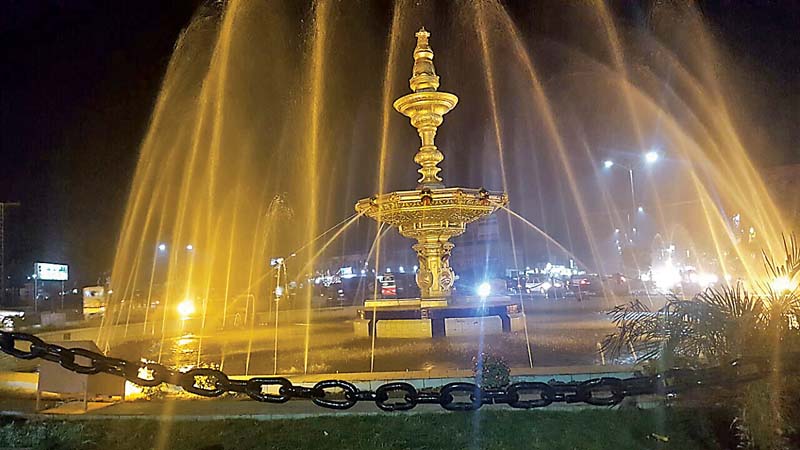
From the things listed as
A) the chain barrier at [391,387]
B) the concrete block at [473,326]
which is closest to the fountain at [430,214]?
the concrete block at [473,326]

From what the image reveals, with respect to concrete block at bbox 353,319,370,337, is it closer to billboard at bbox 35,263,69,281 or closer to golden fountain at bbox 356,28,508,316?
golden fountain at bbox 356,28,508,316

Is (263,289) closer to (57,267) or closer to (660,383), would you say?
(57,267)

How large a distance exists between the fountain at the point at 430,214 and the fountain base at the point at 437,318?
2 centimetres

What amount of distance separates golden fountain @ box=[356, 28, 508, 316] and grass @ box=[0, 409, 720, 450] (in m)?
8.71

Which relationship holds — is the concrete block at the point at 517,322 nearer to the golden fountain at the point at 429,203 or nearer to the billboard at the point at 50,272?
the golden fountain at the point at 429,203

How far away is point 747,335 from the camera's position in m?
5.31

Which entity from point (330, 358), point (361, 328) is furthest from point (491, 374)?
point (361, 328)

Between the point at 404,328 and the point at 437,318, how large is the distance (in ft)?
2.51

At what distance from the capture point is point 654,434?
Result: 525cm

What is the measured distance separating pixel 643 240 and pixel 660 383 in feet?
191

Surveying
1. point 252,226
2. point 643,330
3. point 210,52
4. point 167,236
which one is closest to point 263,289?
point 252,226

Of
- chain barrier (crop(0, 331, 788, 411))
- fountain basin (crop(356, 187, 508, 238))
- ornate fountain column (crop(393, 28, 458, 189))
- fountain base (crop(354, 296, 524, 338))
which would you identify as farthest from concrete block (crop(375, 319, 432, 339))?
chain barrier (crop(0, 331, 788, 411))

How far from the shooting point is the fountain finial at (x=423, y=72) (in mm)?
15969

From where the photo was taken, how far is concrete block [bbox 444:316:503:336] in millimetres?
14156
